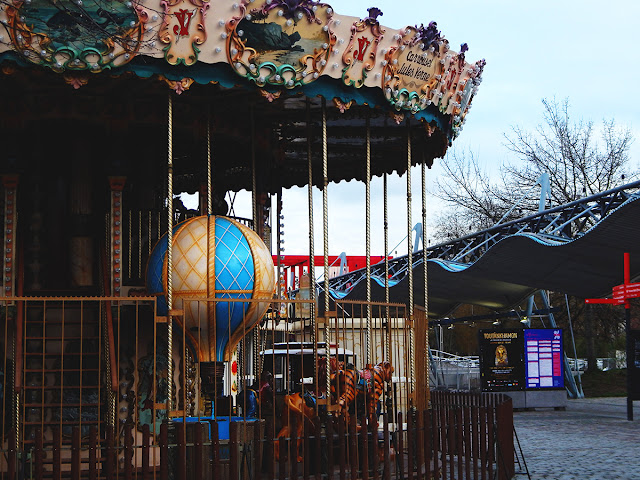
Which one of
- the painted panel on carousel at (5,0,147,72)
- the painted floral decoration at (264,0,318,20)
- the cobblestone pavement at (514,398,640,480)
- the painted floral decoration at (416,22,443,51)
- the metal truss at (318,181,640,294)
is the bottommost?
the cobblestone pavement at (514,398,640,480)

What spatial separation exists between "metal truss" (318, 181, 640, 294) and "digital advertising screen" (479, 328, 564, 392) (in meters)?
2.27

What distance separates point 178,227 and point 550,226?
39.0 ft

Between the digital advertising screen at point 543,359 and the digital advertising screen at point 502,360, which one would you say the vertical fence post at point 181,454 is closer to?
the digital advertising screen at point 502,360

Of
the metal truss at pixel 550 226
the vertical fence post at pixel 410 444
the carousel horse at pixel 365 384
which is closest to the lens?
the vertical fence post at pixel 410 444

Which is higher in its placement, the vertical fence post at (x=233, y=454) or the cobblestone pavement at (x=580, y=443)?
the vertical fence post at (x=233, y=454)

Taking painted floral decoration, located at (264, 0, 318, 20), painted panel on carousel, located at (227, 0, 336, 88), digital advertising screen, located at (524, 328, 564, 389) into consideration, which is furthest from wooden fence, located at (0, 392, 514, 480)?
digital advertising screen, located at (524, 328, 564, 389)

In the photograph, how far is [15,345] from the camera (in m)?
10.9

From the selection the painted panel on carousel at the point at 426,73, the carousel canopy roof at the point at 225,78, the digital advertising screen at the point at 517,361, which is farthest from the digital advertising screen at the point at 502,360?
the painted panel on carousel at the point at 426,73

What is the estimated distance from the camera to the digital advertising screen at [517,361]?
2491cm

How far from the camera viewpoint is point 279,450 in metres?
8.92

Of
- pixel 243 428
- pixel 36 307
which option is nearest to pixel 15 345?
pixel 36 307

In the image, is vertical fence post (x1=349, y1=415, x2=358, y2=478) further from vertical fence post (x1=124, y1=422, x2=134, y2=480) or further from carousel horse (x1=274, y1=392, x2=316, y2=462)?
vertical fence post (x1=124, y1=422, x2=134, y2=480)

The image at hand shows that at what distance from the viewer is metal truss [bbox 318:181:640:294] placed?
18.9 meters

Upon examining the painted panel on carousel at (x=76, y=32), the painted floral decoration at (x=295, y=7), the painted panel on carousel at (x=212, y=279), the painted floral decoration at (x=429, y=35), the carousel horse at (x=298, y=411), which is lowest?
the carousel horse at (x=298, y=411)
